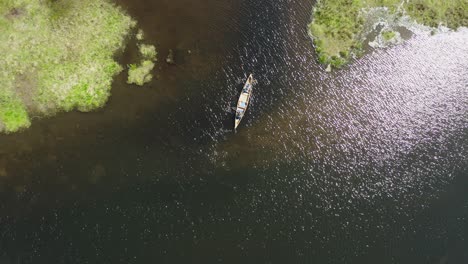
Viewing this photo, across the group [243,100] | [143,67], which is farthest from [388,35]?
[143,67]

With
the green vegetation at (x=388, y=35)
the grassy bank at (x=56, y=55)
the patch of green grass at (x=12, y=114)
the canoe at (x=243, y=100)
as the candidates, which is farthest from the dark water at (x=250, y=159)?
the grassy bank at (x=56, y=55)

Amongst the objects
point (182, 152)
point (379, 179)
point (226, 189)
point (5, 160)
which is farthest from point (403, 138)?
point (5, 160)

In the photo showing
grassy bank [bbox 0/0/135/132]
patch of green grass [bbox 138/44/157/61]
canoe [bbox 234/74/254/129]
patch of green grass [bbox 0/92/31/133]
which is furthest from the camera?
patch of green grass [bbox 138/44/157/61]

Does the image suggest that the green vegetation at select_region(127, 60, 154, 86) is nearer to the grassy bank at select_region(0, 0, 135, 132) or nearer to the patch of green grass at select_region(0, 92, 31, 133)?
the grassy bank at select_region(0, 0, 135, 132)

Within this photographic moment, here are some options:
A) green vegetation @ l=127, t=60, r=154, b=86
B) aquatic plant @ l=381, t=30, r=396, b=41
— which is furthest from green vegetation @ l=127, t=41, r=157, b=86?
aquatic plant @ l=381, t=30, r=396, b=41

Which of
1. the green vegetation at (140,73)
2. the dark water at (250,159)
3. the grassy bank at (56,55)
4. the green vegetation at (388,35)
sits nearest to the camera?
the dark water at (250,159)

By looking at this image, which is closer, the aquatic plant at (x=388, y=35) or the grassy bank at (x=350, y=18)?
the grassy bank at (x=350, y=18)

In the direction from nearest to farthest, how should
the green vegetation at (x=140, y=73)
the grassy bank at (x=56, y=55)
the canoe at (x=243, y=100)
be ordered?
the grassy bank at (x=56, y=55) < the canoe at (x=243, y=100) < the green vegetation at (x=140, y=73)

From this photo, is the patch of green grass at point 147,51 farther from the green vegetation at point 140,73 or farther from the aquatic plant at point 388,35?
the aquatic plant at point 388,35
